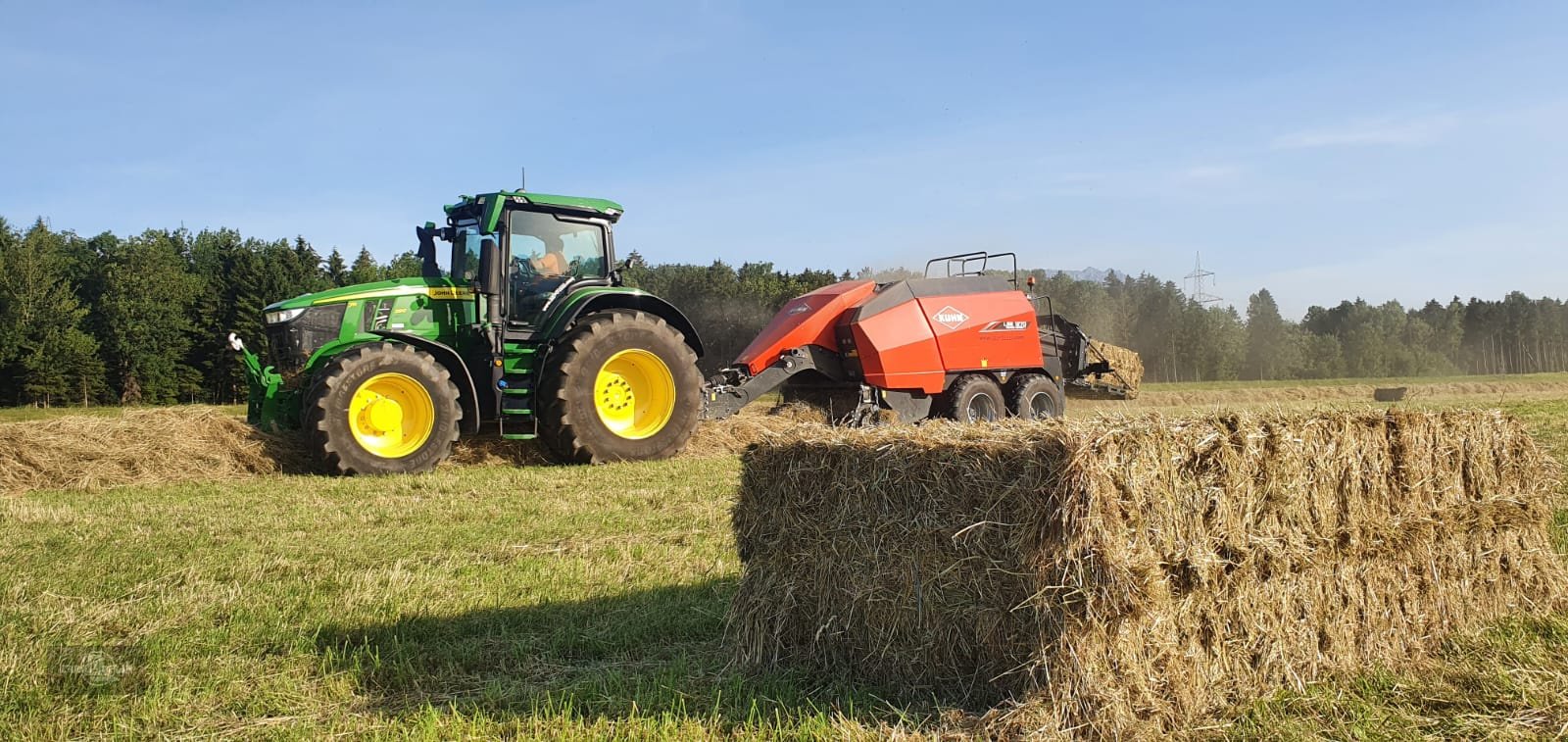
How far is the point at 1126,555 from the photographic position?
123 inches

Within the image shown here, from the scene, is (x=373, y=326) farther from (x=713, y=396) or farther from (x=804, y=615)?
(x=804, y=615)

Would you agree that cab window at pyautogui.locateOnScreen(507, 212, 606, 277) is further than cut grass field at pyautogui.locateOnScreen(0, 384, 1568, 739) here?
Yes

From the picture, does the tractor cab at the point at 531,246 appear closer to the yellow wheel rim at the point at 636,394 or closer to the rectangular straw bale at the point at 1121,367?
the yellow wheel rim at the point at 636,394

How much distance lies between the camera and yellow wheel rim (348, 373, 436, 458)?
9859mm

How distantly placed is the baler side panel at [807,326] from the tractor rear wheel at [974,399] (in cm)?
163

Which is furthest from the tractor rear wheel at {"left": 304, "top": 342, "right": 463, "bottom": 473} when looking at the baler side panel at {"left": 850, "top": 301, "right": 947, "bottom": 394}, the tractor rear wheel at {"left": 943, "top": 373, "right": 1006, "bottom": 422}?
the tractor rear wheel at {"left": 943, "top": 373, "right": 1006, "bottom": 422}

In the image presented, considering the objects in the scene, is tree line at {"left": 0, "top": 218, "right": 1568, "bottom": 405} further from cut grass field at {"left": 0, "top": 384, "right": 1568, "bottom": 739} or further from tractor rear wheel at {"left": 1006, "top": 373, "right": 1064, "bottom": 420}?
cut grass field at {"left": 0, "top": 384, "right": 1568, "bottom": 739}

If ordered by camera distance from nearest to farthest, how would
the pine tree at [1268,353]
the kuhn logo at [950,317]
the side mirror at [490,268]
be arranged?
the side mirror at [490,268] < the kuhn logo at [950,317] < the pine tree at [1268,353]

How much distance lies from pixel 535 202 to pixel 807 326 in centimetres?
347

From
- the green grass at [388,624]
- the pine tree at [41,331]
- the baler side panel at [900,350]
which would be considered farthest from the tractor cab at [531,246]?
the pine tree at [41,331]

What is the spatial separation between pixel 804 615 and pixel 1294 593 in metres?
1.77

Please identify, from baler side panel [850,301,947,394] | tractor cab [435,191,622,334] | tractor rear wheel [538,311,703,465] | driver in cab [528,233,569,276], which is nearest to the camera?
tractor rear wheel [538,311,703,465]

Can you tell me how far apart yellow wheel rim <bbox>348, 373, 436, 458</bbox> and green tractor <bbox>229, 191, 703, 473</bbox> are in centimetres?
1

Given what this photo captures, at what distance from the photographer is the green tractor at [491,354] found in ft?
32.5
